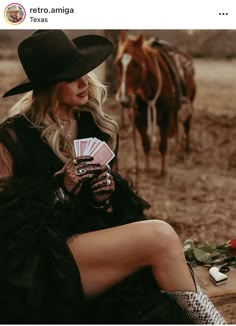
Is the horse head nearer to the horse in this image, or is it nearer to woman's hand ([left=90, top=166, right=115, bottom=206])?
the horse

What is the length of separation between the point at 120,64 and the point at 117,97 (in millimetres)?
104

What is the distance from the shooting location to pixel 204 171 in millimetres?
1519

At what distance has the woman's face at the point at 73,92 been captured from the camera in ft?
4.03

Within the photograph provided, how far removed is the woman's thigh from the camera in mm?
1100

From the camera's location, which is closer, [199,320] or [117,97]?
[199,320]

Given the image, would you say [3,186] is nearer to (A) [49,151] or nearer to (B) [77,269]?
(A) [49,151]

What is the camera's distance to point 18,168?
1177 millimetres

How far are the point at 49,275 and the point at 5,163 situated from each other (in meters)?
0.30

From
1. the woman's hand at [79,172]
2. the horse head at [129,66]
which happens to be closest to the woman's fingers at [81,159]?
the woman's hand at [79,172]

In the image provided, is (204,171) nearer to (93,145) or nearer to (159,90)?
(159,90)

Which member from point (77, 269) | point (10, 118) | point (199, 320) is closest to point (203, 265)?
point (199, 320)
